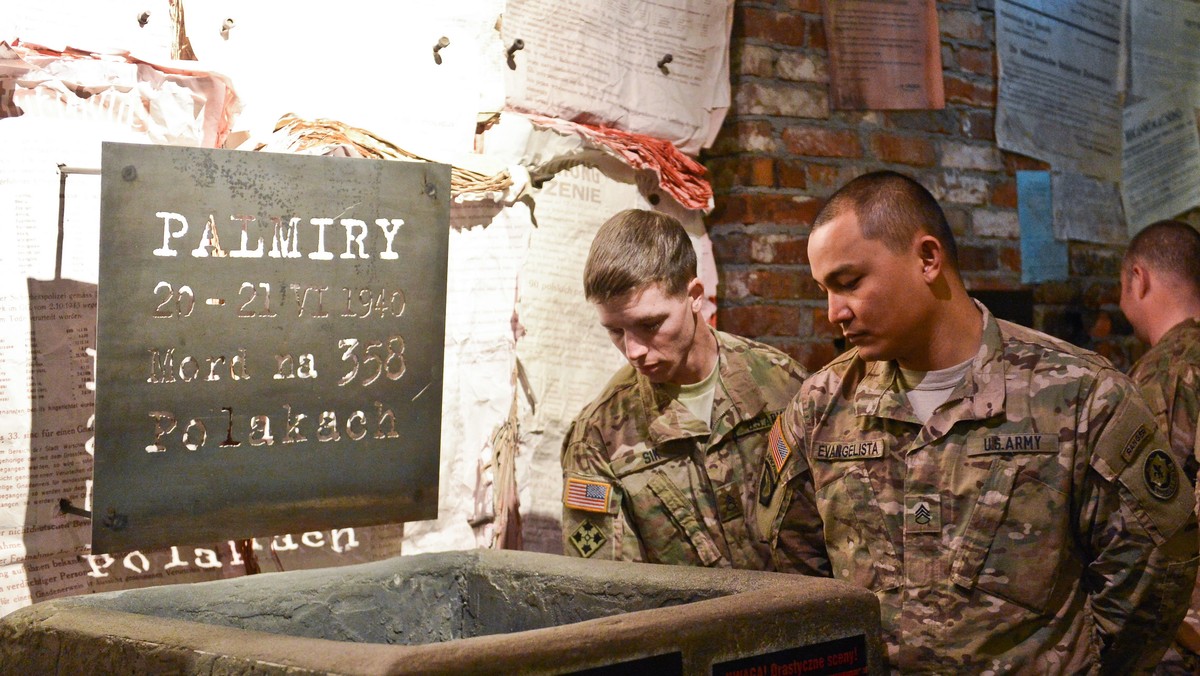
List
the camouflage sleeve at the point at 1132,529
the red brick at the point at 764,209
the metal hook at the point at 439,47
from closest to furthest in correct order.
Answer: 1. the camouflage sleeve at the point at 1132,529
2. the metal hook at the point at 439,47
3. the red brick at the point at 764,209

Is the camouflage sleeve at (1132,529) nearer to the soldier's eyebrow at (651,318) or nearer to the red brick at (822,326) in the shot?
the soldier's eyebrow at (651,318)

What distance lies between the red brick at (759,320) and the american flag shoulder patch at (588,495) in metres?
0.81

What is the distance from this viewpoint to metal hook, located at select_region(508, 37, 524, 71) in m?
2.73

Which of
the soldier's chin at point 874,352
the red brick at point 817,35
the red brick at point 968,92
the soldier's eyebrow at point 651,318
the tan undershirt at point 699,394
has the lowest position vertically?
the tan undershirt at point 699,394

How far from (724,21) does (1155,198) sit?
6.28 ft

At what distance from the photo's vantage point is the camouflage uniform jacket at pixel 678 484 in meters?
2.41

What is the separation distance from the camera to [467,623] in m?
2.06

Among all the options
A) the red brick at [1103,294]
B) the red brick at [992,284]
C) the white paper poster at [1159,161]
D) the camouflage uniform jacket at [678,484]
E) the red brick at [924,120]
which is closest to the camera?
the camouflage uniform jacket at [678,484]

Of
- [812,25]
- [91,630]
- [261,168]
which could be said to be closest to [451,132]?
[261,168]

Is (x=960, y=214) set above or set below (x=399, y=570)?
above

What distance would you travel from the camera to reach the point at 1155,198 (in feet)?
13.6

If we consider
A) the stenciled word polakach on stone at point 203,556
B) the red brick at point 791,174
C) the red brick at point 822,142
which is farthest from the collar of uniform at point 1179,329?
the stenciled word polakach on stone at point 203,556

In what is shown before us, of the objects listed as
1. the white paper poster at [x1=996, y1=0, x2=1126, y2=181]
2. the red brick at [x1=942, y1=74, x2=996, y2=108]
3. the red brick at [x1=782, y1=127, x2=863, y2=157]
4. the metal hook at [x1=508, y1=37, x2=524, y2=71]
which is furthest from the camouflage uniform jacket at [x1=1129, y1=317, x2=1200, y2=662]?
the metal hook at [x1=508, y1=37, x2=524, y2=71]

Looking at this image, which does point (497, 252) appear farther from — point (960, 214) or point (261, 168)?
point (960, 214)
